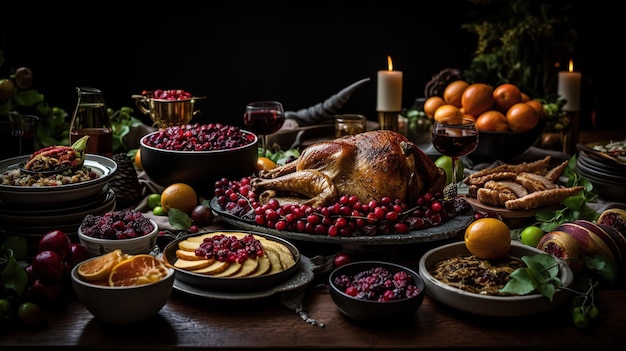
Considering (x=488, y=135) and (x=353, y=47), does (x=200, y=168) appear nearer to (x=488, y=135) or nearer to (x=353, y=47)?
(x=488, y=135)

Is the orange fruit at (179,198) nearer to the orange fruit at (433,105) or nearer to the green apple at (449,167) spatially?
the green apple at (449,167)

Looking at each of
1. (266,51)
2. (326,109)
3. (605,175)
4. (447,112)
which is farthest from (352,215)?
(266,51)

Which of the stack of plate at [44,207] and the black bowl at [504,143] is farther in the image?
the black bowl at [504,143]

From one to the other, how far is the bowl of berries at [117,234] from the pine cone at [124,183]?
1.97 ft

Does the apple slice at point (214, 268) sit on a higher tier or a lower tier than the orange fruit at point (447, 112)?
lower

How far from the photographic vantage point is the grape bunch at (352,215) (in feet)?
7.02

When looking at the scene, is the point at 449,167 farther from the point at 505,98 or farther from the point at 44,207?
the point at 44,207

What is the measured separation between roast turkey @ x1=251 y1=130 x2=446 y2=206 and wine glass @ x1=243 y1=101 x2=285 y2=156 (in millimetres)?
411

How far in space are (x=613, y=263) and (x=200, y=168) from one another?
1.43 meters

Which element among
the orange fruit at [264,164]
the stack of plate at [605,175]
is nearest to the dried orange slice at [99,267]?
the orange fruit at [264,164]

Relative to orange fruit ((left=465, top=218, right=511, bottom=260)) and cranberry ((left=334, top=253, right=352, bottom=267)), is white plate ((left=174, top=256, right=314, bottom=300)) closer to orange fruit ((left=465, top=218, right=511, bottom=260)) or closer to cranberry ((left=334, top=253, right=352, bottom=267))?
cranberry ((left=334, top=253, right=352, bottom=267))

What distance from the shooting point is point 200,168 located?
2.60 m

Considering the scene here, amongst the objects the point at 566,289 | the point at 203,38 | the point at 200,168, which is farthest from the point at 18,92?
the point at 566,289

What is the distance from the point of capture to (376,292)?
5.66 feet
